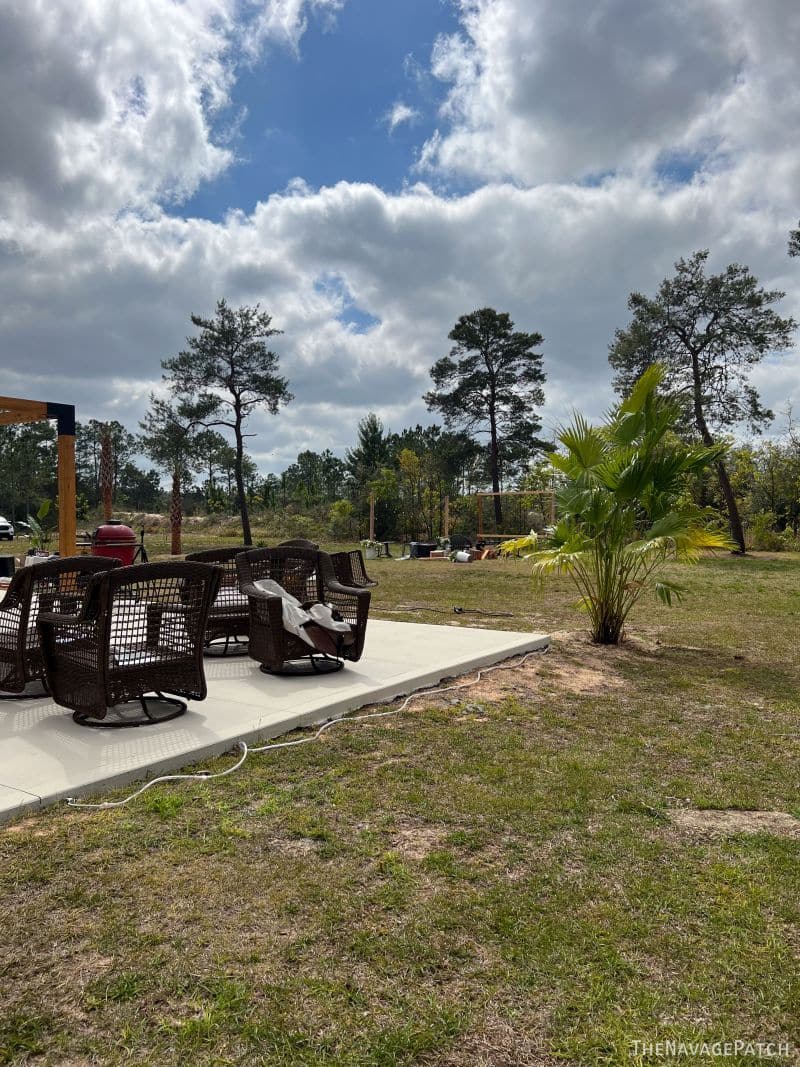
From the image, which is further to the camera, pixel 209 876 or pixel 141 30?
pixel 141 30

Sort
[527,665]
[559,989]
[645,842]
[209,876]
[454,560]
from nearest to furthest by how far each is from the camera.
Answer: [559,989]
[209,876]
[645,842]
[527,665]
[454,560]

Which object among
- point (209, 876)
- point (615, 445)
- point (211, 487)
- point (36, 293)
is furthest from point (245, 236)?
point (211, 487)

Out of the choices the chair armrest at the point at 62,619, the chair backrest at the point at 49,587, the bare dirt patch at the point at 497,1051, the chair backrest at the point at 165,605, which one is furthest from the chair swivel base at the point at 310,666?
the bare dirt patch at the point at 497,1051

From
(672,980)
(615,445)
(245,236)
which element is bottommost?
(672,980)

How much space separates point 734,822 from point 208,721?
243 centimetres

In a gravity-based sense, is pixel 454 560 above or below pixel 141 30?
below

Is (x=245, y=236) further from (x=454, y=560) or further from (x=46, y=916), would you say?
(x=46, y=916)

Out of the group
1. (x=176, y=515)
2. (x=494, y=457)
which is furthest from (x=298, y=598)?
(x=494, y=457)

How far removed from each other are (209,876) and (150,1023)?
0.60 metres

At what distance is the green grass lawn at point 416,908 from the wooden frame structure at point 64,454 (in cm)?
718

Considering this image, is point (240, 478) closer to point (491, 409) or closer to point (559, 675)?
point (491, 409)

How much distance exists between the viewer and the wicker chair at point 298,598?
4.35 m

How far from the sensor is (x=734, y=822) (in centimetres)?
260

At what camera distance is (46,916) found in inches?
74.2
